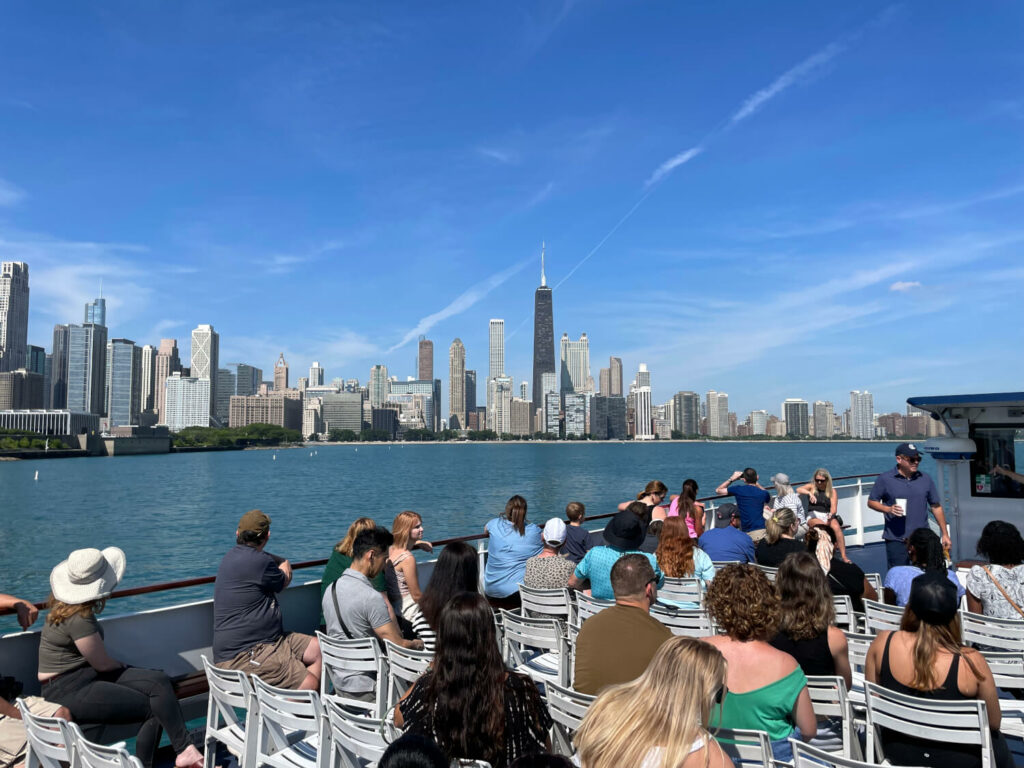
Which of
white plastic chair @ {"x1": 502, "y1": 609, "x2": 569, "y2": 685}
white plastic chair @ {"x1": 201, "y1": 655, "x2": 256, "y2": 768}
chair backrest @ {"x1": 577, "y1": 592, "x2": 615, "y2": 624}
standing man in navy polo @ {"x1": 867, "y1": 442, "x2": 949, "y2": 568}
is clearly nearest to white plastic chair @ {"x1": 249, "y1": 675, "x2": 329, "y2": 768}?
white plastic chair @ {"x1": 201, "y1": 655, "x2": 256, "y2": 768}

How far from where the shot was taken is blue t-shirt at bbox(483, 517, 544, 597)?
5.83 m

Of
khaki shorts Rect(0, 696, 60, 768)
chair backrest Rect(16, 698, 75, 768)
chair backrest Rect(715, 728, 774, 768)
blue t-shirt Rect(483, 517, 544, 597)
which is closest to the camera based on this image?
chair backrest Rect(715, 728, 774, 768)

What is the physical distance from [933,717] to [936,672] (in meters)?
0.20

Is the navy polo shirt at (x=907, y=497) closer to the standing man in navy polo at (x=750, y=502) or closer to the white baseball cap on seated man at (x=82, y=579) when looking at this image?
the standing man in navy polo at (x=750, y=502)

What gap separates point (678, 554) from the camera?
5.34 m

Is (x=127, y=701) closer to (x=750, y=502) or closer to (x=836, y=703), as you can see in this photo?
(x=836, y=703)

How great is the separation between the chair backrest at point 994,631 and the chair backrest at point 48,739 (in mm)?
4345

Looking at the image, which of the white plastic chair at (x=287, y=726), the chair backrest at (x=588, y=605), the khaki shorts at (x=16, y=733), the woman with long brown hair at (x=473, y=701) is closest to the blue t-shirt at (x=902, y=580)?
the chair backrest at (x=588, y=605)

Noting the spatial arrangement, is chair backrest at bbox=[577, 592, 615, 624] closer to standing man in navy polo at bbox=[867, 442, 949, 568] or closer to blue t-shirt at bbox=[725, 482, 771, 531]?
standing man in navy polo at bbox=[867, 442, 949, 568]

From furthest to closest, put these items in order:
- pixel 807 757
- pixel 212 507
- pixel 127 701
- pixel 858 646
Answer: pixel 212 507, pixel 858 646, pixel 127 701, pixel 807 757

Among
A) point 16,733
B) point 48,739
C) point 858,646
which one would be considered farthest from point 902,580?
point 16,733

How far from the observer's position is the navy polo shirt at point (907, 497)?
6.73 meters

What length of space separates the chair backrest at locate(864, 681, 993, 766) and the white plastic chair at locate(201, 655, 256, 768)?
103 inches

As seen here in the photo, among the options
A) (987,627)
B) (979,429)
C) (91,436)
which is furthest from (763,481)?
(91,436)
